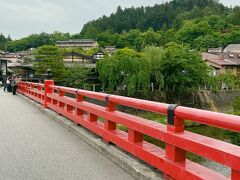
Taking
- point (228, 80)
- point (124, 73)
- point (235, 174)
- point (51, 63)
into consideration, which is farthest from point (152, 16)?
point (235, 174)

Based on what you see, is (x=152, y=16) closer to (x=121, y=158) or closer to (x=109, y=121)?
(x=109, y=121)

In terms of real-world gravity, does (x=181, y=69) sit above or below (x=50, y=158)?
above

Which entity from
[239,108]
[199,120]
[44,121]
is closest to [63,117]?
[44,121]

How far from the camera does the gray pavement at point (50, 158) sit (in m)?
4.74

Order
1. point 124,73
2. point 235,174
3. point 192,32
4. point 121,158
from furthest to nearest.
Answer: point 192,32
point 124,73
point 121,158
point 235,174

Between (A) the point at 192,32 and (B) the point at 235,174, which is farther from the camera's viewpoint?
(A) the point at 192,32

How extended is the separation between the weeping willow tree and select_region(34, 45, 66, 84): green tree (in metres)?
5.28

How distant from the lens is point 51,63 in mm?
42969

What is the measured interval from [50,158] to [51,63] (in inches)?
1499

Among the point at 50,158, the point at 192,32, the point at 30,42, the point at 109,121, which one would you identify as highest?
the point at 192,32

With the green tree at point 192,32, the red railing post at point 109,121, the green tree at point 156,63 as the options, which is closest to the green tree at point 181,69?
the green tree at point 156,63

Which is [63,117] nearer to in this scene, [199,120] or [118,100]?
[118,100]

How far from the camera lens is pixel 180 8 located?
157125 millimetres

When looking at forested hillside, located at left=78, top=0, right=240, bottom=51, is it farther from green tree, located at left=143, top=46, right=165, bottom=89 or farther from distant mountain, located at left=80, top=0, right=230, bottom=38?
green tree, located at left=143, top=46, right=165, bottom=89
